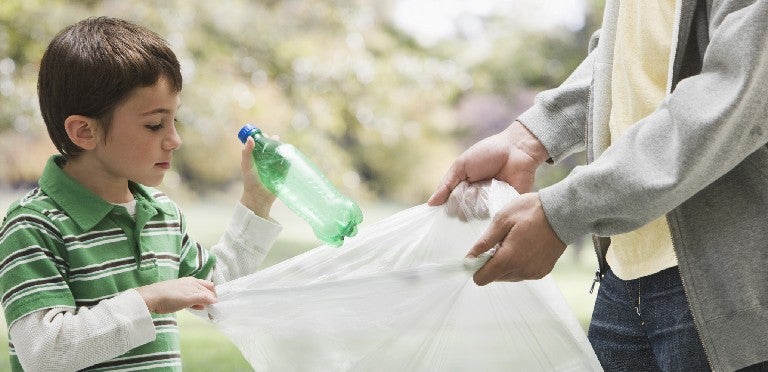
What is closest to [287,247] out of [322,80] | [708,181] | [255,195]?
[322,80]

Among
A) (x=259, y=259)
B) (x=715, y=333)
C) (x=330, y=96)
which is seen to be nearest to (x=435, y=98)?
(x=330, y=96)

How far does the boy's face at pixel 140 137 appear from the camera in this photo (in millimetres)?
1180

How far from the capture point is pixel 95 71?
3.82 feet

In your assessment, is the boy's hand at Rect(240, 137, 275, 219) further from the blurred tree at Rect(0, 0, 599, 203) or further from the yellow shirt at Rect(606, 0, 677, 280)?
the blurred tree at Rect(0, 0, 599, 203)

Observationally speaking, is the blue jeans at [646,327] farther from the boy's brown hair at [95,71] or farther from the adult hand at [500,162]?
the boy's brown hair at [95,71]

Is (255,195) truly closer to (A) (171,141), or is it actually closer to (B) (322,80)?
(A) (171,141)

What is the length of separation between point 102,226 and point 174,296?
0.47 feet

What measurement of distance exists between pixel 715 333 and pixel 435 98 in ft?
14.1

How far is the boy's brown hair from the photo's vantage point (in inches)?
45.9

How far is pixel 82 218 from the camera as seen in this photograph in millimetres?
1148

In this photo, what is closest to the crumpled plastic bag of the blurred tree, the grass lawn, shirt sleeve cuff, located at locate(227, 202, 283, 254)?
shirt sleeve cuff, located at locate(227, 202, 283, 254)

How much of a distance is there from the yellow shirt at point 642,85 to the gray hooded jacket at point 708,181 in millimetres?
57

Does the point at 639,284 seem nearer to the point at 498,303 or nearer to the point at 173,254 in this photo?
the point at 498,303

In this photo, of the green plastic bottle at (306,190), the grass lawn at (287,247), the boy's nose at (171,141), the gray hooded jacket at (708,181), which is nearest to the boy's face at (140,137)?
the boy's nose at (171,141)
